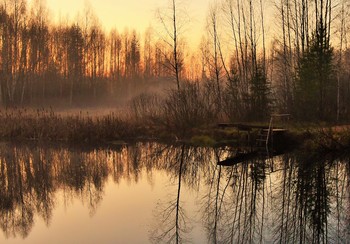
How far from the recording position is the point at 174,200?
11359 millimetres

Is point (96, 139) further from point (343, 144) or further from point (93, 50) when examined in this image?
point (93, 50)

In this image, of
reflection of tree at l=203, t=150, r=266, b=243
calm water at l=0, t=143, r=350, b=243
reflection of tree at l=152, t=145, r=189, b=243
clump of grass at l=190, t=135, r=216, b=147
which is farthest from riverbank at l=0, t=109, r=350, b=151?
reflection of tree at l=152, t=145, r=189, b=243

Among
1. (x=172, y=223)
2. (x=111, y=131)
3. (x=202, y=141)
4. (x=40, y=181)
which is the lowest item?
(x=172, y=223)

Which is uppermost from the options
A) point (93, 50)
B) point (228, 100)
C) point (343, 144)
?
point (93, 50)

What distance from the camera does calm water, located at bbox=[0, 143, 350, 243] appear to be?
340 inches

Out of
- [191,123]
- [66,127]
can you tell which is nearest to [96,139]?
[66,127]

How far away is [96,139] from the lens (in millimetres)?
23469

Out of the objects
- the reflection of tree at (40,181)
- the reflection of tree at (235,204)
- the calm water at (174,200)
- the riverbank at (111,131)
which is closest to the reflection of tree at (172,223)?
the calm water at (174,200)

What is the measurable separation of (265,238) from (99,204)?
186 inches

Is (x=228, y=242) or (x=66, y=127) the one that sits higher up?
(x=66, y=127)

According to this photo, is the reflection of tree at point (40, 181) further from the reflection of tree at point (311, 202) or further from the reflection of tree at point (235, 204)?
the reflection of tree at point (311, 202)

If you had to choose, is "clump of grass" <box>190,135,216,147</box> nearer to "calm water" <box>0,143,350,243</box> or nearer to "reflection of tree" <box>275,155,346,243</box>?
"calm water" <box>0,143,350,243</box>

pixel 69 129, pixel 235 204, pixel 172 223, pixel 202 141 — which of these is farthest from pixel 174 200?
Answer: pixel 69 129

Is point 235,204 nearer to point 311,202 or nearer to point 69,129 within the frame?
point 311,202
